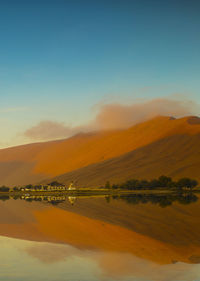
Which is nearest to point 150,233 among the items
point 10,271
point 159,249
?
point 159,249

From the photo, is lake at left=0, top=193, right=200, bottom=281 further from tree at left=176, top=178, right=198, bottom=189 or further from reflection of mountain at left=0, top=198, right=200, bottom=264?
tree at left=176, top=178, right=198, bottom=189

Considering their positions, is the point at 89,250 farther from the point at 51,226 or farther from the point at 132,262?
the point at 51,226

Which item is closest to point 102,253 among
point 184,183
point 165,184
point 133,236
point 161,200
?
point 133,236

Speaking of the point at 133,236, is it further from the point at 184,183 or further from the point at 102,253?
the point at 184,183

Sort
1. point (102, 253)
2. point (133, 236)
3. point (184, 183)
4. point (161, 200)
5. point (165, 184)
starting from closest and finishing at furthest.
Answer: point (102, 253) → point (133, 236) → point (161, 200) → point (184, 183) → point (165, 184)

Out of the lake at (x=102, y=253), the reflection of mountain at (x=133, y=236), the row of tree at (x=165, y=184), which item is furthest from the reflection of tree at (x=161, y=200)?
the row of tree at (x=165, y=184)

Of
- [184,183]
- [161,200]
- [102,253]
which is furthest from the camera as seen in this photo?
[184,183]

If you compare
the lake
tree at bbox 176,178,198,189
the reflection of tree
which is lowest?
the lake

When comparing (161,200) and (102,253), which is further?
(161,200)

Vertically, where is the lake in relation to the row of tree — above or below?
below

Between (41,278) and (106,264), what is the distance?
3019 mm

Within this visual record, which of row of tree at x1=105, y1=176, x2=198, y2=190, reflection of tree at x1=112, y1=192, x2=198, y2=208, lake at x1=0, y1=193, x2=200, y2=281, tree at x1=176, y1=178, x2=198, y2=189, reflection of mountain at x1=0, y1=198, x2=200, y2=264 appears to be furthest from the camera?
row of tree at x1=105, y1=176, x2=198, y2=190

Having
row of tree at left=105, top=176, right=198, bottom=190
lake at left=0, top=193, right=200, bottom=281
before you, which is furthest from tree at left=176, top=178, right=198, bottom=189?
lake at left=0, top=193, right=200, bottom=281

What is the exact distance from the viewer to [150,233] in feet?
82.9
